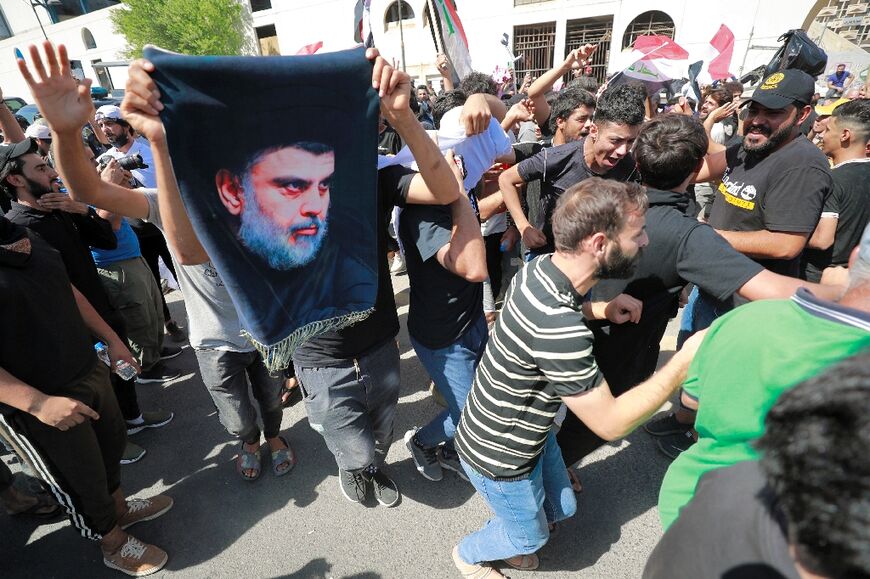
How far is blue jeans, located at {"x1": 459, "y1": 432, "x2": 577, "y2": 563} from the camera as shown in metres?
1.71

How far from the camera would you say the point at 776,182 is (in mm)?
2359

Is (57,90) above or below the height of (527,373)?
above

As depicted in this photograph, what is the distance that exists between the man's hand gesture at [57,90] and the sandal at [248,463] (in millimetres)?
2141

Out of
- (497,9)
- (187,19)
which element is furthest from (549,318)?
(187,19)

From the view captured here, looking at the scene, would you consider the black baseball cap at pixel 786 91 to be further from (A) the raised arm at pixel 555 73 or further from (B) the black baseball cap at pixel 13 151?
(B) the black baseball cap at pixel 13 151

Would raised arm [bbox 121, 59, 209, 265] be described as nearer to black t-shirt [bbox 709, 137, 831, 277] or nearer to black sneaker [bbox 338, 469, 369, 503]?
black sneaker [bbox 338, 469, 369, 503]

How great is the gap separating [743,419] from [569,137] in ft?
10.5

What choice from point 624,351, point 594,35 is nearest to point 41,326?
point 624,351

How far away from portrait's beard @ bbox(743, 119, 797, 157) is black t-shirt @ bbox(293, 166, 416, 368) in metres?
2.14

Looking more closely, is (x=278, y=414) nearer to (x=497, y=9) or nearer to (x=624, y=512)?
(x=624, y=512)

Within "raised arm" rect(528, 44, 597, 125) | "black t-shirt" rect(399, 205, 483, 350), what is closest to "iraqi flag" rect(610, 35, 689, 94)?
"raised arm" rect(528, 44, 597, 125)

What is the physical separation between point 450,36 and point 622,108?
4.04 feet

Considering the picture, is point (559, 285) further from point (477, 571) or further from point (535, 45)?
point (535, 45)

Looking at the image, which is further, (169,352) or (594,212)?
(169,352)
